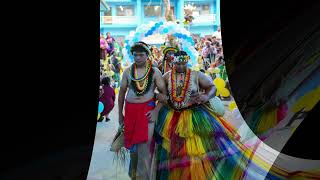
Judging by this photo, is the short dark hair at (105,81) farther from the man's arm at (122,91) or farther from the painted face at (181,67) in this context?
the painted face at (181,67)

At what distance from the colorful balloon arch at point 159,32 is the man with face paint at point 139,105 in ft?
0.10

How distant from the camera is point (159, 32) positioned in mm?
1746

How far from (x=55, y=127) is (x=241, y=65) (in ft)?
3.54

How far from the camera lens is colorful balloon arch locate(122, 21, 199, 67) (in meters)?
1.73

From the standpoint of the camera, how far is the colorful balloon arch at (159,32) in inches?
68.0

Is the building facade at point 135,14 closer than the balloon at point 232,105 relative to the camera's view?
Yes

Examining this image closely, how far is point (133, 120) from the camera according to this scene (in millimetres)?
1775

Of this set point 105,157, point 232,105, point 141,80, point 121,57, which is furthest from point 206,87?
point 105,157

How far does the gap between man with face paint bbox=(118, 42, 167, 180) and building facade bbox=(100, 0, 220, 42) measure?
0.37 feet

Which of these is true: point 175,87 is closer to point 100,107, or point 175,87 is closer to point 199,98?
point 199,98

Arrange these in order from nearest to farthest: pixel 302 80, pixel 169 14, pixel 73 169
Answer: pixel 169 14 < pixel 73 169 < pixel 302 80

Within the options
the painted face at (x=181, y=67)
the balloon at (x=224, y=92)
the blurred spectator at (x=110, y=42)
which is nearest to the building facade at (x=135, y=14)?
the blurred spectator at (x=110, y=42)

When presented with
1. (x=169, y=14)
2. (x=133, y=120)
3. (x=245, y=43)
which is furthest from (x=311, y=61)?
(x=133, y=120)

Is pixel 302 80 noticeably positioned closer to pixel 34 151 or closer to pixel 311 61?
pixel 311 61
